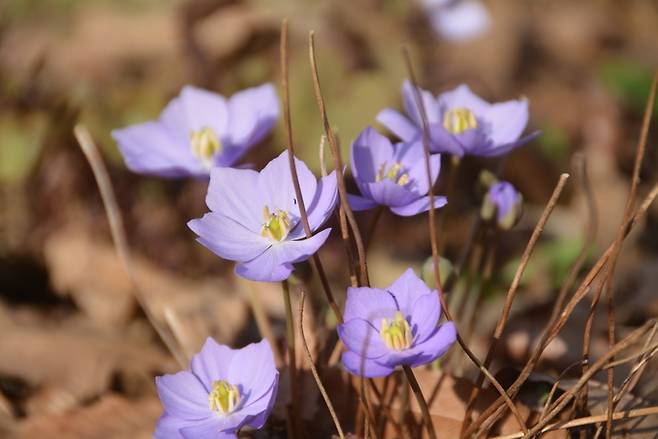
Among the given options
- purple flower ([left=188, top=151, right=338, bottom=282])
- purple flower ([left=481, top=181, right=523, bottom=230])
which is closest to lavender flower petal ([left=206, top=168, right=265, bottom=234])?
purple flower ([left=188, top=151, right=338, bottom=282])

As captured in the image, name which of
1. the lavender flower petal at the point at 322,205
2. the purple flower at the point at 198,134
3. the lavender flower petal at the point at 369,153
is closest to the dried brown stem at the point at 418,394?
the lavender flower petal at the point at 322,205

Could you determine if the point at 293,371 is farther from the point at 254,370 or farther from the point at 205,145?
the point at 205,145

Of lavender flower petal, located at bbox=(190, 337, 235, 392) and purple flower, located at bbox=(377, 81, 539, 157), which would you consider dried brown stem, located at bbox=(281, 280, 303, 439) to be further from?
purple flower, located at bbox=(377, 81, 539, 157)

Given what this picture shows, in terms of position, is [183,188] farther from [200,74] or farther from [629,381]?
[629,381]

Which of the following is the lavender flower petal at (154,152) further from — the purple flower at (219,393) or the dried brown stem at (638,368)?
the dried brown stem at (638,368)

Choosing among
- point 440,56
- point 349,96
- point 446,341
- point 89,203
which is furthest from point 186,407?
point 440,56

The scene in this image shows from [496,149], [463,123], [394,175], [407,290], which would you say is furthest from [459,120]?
[407,290]

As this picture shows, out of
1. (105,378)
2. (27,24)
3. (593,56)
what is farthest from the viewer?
(593,56)
